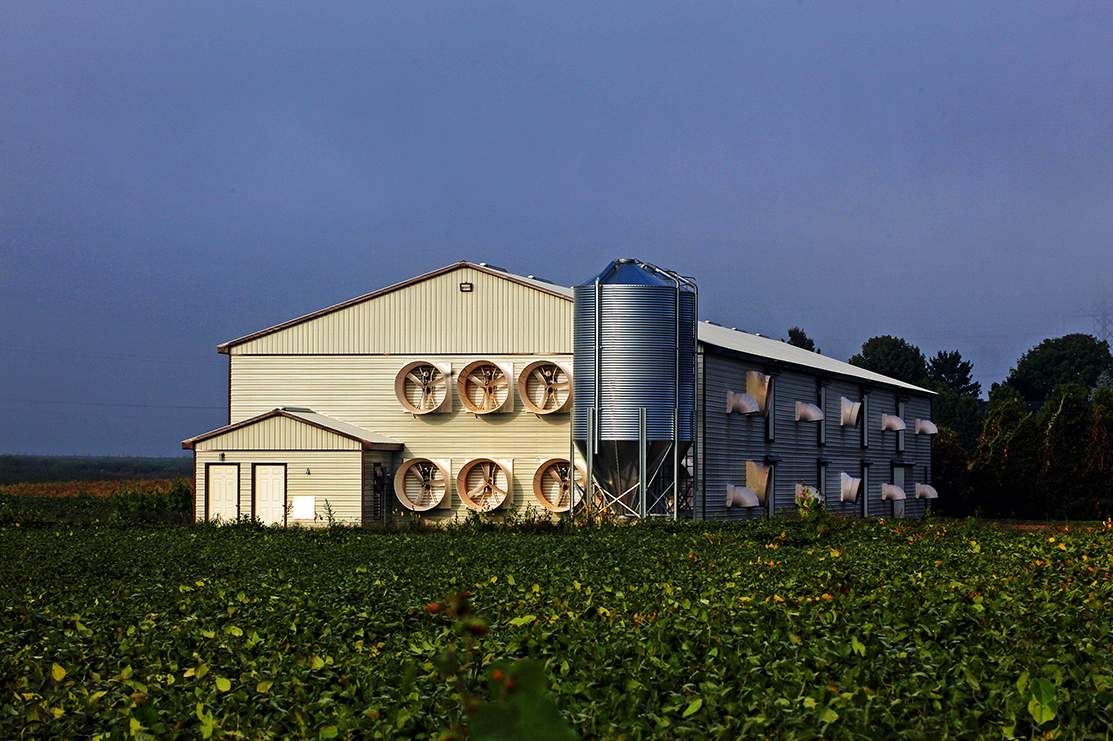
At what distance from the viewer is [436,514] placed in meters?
36.2

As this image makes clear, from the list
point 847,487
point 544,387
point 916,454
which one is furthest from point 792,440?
point 916,454

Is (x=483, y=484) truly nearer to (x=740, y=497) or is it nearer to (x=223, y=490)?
(x=223, y=490)

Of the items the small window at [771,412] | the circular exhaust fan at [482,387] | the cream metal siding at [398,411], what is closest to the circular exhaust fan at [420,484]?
the cream metal siding at [398,411]

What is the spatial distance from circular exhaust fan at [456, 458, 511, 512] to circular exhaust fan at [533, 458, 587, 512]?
86 centimetres

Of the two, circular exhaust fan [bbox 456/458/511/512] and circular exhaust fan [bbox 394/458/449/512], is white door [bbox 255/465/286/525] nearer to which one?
circular exhaust fan [bbox 394/458/449/512]

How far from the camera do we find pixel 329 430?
114 ft

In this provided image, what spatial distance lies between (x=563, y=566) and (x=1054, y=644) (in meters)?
8.50

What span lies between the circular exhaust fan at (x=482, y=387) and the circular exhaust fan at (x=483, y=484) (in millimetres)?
1497

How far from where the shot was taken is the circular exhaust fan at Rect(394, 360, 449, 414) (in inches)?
1444

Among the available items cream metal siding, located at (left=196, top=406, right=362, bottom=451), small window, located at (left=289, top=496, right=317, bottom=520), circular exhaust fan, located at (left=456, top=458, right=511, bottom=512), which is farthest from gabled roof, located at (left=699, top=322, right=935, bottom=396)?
small window, located at (left=289, top=496, right=317, bottom=520)

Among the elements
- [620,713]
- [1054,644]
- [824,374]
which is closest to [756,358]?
[824,374]

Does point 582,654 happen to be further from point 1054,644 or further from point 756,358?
point 756,358

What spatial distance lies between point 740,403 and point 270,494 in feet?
43.2

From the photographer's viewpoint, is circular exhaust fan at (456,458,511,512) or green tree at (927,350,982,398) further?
green tree at (927,350,982,398)
